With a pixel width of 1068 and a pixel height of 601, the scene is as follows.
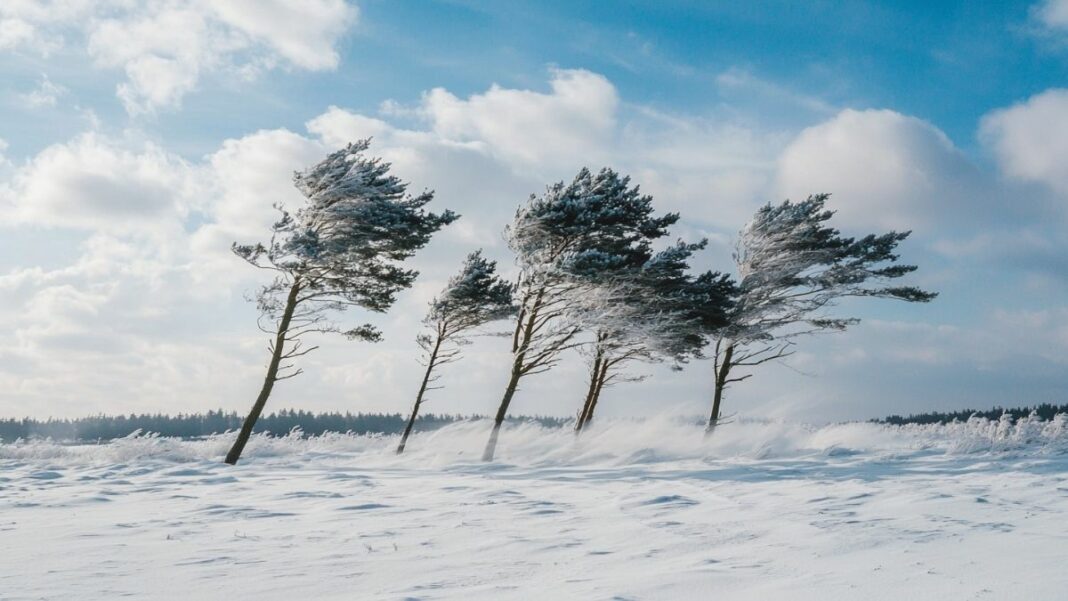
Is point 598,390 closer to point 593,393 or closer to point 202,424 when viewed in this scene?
point 593,393

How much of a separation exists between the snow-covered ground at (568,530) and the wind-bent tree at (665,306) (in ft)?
16.9

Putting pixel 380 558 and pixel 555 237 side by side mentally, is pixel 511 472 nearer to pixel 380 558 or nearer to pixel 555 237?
pixel 555 237

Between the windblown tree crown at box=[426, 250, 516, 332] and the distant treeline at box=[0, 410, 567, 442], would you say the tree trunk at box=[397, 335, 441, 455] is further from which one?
the distant treeline at box=[0, 410, 567, 442]

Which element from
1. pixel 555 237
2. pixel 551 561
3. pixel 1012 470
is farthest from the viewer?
pixel 555 237

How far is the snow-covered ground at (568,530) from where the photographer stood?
5465 millimetres

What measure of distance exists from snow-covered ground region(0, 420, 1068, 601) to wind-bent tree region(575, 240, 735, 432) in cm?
516

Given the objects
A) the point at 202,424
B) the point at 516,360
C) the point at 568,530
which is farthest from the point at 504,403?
the point at 202,424

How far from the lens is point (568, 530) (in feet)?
26.2

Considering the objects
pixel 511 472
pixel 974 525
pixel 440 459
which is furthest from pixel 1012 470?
pixel 440 459

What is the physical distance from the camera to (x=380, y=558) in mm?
6703

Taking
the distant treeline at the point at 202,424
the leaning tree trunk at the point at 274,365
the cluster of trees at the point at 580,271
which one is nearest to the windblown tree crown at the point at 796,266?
the cluster of trees at the point at 580,271

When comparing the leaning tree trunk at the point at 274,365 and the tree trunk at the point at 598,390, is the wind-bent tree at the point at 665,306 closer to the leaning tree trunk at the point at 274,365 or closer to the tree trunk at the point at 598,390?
the tree trunk at the point at 598,390

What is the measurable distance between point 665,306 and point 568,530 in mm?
14248

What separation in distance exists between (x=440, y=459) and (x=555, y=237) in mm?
7683
